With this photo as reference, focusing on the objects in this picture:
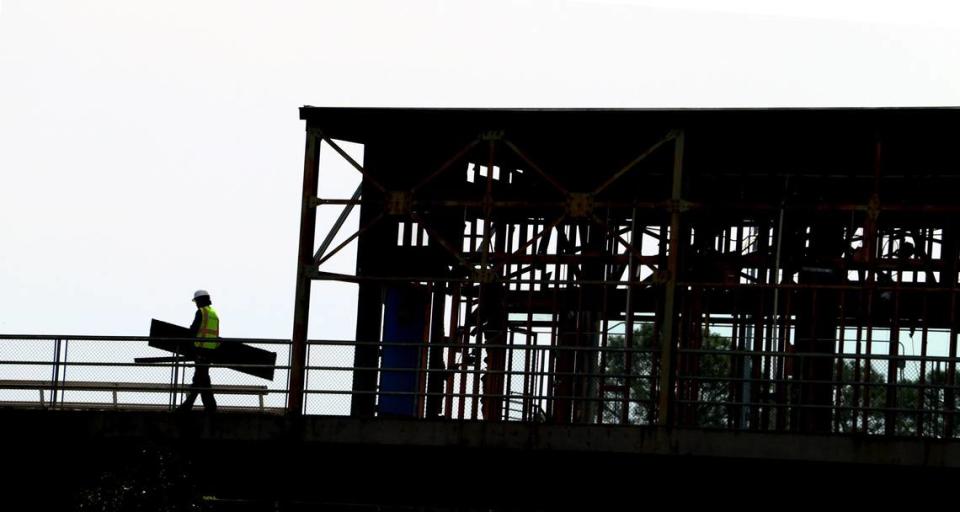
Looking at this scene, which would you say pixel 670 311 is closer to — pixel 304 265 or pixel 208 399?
pixel 304 265

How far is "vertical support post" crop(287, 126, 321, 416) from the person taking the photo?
79.7 ft

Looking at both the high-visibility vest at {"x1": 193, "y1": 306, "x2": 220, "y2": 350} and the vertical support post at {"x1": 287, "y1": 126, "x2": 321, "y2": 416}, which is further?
the high-visibility vest at {"x1": 193, "y1": 306, "x2": 220, "y2": 350}

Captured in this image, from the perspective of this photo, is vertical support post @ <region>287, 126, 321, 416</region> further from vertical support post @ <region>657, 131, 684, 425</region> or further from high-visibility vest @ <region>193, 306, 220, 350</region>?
vertical support post @ <region>657, 131, 684, 425</region>

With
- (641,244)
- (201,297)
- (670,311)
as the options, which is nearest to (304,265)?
(201,297)

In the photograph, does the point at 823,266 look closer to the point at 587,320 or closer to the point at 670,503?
the point at 587,320

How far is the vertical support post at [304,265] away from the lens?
2428 cm

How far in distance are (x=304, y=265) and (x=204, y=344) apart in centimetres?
172

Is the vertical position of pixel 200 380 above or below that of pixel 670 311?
below

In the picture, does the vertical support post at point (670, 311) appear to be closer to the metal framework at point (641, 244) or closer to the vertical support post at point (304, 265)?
the metal framework at point (641, 244)

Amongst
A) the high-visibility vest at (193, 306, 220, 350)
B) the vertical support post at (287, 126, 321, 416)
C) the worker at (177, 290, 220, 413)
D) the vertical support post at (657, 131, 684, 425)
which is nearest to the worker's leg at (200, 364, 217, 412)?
the worker at (177, 290, 220, 413)

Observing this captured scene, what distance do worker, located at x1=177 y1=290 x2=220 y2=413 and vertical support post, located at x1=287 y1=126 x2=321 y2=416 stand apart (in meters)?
1.10

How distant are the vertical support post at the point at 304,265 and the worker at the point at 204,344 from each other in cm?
110

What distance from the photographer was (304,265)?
24578 millimetres

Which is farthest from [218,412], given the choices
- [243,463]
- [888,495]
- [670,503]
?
[888,495]
